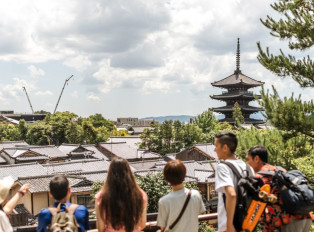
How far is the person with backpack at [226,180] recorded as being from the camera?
248 cm

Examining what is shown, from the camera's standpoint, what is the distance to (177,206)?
2645 mm

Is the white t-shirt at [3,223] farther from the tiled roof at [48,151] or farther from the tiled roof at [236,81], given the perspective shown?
the tiled roof at [236,81]

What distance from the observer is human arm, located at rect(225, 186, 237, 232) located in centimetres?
246

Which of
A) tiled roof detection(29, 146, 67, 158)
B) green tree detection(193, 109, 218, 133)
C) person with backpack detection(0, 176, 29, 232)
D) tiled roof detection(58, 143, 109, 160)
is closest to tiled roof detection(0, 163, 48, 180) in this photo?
tiled roof detection(29, 146, 67, 158)

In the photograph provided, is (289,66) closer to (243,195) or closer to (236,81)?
(243,195)

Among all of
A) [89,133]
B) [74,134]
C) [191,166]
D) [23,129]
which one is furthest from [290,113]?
[23,129]

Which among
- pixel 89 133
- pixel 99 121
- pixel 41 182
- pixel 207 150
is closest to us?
pixel 41 182

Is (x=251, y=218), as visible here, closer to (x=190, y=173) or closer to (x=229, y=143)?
(x=229, y=143)

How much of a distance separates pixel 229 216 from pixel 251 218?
0.21 metres

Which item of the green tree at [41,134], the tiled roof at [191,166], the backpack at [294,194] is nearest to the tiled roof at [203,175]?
the tiled roof at [191,166]

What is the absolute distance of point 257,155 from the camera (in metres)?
2.91

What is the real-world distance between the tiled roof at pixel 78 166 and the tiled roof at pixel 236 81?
2981cm

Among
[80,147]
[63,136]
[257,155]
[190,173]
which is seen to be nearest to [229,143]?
[257,155]

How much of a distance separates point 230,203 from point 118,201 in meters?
0.82
